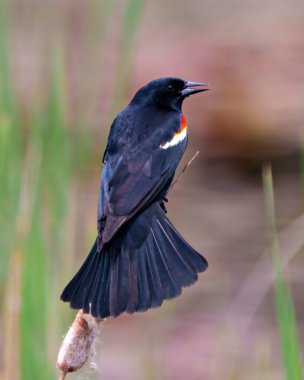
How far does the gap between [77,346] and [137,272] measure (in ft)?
1.78

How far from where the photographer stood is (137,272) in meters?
2.24

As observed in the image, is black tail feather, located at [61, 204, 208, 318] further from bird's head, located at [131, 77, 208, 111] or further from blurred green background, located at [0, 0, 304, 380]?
bird's head, located at [131, 77, 208, 111]

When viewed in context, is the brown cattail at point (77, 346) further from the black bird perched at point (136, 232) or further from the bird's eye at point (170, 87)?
the bird's eye at point (170, 87)

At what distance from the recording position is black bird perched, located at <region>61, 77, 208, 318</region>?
82.0 inches

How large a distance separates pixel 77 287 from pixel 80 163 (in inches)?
20.4

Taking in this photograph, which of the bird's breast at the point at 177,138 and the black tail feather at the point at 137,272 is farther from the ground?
the bird's breast at the point at 177,138

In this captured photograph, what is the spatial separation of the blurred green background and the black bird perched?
8cm

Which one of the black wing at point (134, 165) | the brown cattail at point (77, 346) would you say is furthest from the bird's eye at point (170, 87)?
the brown cattail at point (77, 346)

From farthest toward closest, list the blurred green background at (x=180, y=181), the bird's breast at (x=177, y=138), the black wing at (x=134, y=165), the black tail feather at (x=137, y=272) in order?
the bird's breast at (x=177, y=138) → the black wing at (x=134, y=165) → the blurred green background at (x=180, y=181) → the black tail feather at (x=137, y=272)

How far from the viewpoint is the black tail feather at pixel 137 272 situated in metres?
2.05

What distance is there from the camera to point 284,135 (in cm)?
574

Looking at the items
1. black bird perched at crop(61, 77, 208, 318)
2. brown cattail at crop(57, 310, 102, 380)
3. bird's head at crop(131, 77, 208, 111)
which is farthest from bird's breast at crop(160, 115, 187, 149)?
brown cattail at crop(57, 310, 102, 380)

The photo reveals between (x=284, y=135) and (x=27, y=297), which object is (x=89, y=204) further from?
(x=27, y=297)

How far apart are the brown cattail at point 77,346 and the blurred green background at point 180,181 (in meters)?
0.08
